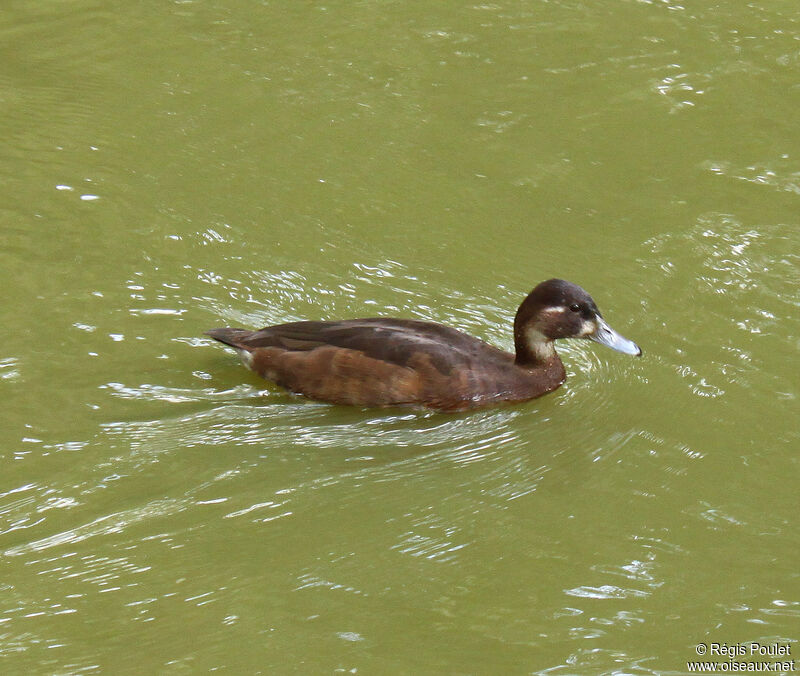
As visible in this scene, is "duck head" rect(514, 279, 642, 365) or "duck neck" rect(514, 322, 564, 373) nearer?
"duck head" rect(514, 279, 642, 365)

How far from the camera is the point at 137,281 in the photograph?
8.00 meters

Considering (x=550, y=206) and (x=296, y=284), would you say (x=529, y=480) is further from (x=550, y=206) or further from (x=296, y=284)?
(x=550, y=206)

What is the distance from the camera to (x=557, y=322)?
7254mm

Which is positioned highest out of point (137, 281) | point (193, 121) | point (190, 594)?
point (193, 121)

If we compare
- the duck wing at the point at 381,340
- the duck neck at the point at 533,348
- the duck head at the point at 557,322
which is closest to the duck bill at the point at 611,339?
the duck head at the point at 557,322

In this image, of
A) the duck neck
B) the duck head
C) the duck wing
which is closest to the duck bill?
the duck head

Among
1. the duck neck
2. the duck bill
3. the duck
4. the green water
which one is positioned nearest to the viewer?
the green water

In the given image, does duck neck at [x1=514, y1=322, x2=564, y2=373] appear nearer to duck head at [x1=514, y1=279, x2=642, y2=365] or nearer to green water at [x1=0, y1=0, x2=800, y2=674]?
duck head at [x1=514, y1=279, x2=642, y2=365]

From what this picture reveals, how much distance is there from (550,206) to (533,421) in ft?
7.47

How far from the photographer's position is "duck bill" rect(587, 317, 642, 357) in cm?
714

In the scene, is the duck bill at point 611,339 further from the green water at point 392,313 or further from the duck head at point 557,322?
the green water at point 392,313

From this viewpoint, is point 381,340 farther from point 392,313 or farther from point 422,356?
point 392,313

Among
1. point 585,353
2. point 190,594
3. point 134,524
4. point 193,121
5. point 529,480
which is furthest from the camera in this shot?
point 193,121

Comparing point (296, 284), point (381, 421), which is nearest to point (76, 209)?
point (296, 284)
